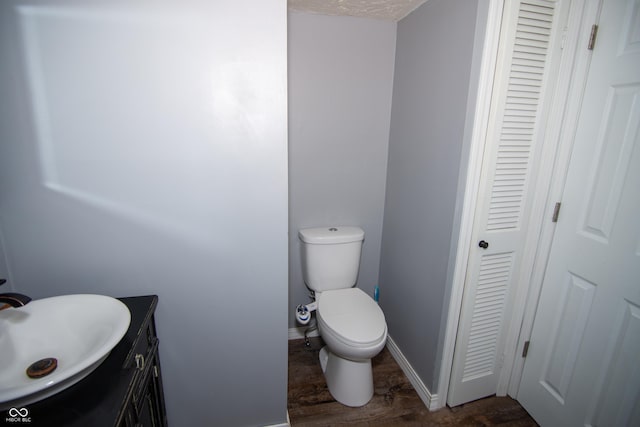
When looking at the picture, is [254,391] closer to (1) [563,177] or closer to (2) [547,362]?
(2) [547,362]

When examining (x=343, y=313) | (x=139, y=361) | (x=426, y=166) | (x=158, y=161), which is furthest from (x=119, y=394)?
(x=426, y=166)

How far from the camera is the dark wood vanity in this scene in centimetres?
68

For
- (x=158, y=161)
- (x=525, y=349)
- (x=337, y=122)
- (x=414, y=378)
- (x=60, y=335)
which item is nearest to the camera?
(x=60, y=335)

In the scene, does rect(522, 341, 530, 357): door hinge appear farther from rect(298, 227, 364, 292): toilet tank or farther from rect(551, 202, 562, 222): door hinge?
rect(298, 227, 364, 292): toilet tank

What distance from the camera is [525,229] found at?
1.50 metres

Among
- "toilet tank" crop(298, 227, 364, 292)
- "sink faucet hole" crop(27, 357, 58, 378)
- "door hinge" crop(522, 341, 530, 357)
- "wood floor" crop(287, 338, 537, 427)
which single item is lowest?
"wood floor" crop(287, 338, 537, 427)

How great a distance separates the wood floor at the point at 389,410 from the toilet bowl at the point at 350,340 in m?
0.06

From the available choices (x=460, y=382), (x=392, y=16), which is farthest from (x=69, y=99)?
(x=460, y=382)

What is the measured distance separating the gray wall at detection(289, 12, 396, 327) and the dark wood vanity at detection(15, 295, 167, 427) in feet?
3.56

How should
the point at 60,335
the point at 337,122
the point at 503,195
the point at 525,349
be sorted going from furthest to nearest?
the point at 337,122 → the point at 525,349 → the point at 503,195 → the point at 60,335

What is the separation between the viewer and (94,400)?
73 cm

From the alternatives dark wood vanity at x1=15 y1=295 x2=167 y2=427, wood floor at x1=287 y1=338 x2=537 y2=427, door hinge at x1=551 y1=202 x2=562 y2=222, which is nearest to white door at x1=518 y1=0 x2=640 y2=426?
door hinge at x1=551 y1=202 x2=562 y2=222

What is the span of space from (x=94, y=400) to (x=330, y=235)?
1349 millimetres

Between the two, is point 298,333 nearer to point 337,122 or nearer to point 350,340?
point 350,340
